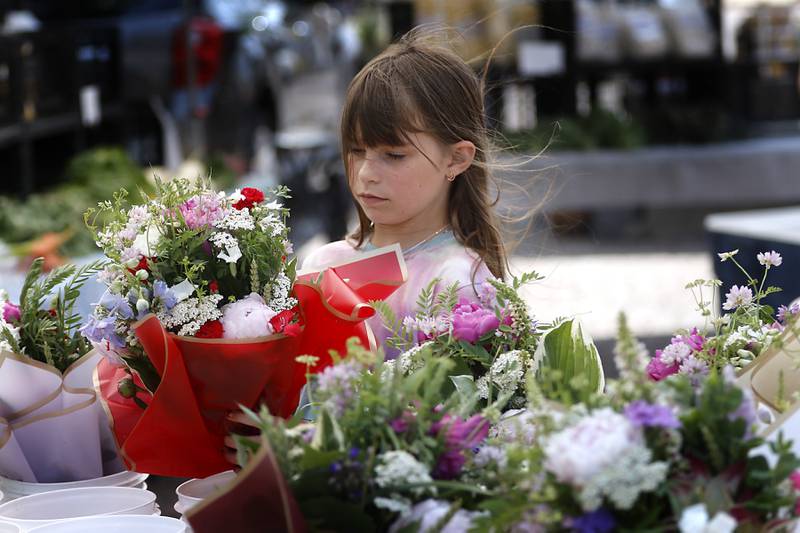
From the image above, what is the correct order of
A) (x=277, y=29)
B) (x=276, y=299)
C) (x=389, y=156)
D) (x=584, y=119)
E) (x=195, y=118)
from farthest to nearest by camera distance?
(x=277, y=29)
(x=584, y=119)
(x=195, y=118)
(x=389, y=156)
(x=276, y=299)

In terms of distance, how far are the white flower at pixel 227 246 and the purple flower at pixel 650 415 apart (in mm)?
690

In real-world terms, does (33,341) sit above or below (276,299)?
below

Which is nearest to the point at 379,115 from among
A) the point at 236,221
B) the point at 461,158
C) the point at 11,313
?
the point at 461,158

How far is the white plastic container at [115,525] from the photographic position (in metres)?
1.56

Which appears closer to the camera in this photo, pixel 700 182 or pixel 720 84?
pixel 700 182

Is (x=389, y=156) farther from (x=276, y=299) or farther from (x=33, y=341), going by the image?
(x=33, y=341)

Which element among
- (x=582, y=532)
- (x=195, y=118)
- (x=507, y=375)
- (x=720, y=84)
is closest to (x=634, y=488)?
(x=582, y=532)

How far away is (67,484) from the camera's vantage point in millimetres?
1901

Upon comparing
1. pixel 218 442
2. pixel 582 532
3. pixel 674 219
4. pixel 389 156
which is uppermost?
pixel 389 156

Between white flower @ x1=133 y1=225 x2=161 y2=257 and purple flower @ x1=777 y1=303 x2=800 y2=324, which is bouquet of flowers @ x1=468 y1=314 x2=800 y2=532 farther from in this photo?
white flower @ x1=133 y1=225 x2=161 y2=257

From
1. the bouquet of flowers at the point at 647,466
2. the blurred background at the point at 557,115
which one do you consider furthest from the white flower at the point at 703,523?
the blurred background at the point at 557,115

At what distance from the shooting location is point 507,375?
5.64ft

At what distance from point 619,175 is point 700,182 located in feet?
2.06

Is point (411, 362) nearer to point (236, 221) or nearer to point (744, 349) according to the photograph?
point (236, 221)
